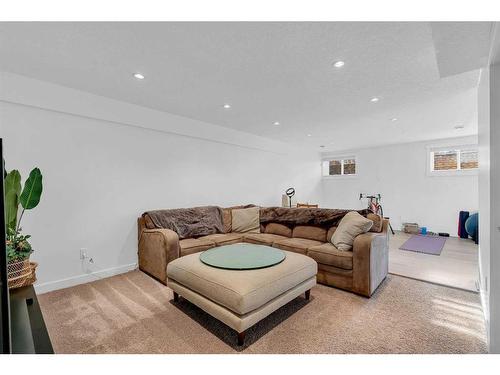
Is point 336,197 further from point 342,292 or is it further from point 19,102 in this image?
point 19,102

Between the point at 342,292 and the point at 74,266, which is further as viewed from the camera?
the point at 74,266

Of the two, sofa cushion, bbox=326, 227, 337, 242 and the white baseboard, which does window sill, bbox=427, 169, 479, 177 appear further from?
the white baseboard

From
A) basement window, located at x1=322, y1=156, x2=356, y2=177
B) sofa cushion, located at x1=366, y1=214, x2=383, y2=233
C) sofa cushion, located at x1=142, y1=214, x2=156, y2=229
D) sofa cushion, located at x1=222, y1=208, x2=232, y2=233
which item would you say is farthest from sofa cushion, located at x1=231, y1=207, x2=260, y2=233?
basement window, located at x1=322, y1=156, x2=356, y2=177

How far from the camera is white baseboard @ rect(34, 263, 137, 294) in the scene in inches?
105

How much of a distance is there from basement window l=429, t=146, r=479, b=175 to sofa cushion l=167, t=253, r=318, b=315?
5.60m

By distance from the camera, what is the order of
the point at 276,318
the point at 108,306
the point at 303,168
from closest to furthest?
1. the point at 276,318
2. the point at 108,306
3. the point at 303,168

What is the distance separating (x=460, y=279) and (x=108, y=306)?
4.16 m

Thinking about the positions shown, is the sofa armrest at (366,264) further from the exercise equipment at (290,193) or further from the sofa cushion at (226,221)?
the exercise equipment at (290,193)

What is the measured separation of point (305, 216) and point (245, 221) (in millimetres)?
1086

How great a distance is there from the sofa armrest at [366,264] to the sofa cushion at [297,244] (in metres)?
0.61

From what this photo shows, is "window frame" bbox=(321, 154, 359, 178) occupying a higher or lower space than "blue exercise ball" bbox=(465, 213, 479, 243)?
higher

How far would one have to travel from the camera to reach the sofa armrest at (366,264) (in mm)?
2477
